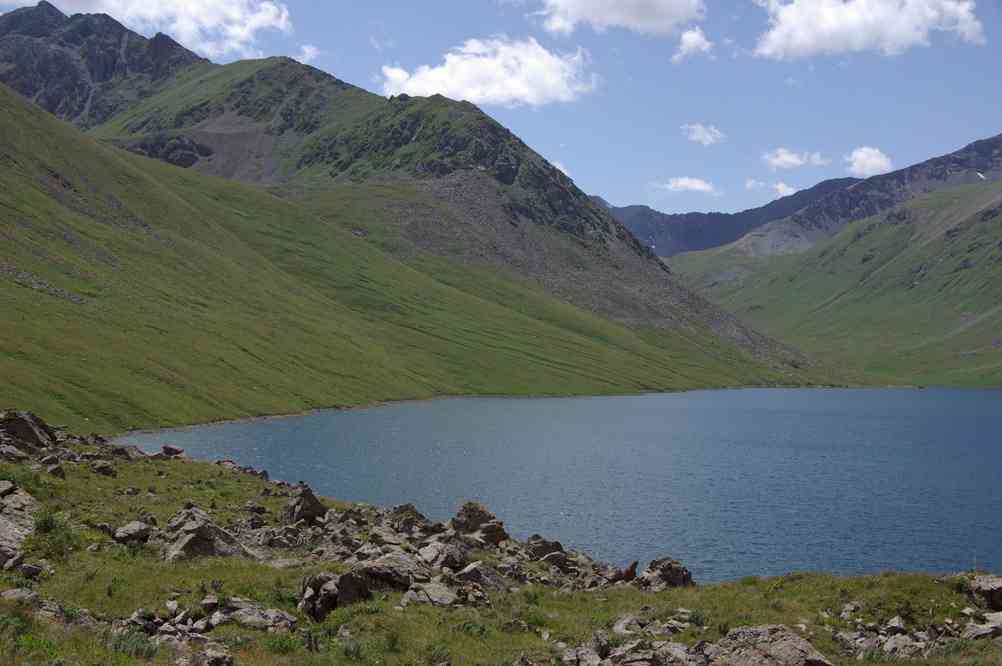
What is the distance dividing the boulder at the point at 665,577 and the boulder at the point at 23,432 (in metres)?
36.9

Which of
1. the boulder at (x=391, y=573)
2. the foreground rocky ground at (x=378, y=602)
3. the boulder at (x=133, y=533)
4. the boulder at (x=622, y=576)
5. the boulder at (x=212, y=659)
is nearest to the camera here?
the boulder at (x=212, y=659)

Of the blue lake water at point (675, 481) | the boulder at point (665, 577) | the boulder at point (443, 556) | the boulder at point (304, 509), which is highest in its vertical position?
the boulder at point (665, 577)

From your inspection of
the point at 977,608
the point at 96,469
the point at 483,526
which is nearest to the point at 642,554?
the point at 483,526

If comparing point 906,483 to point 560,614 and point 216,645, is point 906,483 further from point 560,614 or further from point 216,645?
point 216,645

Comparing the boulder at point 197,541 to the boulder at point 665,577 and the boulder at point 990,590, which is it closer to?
the boulder at point 665,577

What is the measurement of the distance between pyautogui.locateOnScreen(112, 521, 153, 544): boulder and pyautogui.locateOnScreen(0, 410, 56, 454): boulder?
1909 cm

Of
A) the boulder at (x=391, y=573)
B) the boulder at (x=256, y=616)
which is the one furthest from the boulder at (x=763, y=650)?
the boulder at (x=256, y=616)

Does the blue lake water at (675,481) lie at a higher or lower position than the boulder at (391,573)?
lower

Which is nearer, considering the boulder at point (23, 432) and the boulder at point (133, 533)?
the boulder at point (133, 533)

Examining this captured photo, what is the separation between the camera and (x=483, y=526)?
48250 mm

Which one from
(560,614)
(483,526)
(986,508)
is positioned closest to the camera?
(560,614)

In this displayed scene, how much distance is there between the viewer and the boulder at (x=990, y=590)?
104 ft

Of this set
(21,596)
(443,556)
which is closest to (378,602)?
(443,556)

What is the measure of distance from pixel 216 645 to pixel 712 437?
14643 centimetres
